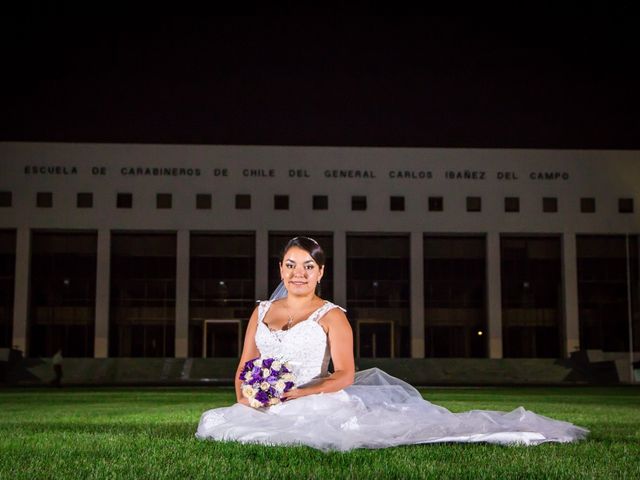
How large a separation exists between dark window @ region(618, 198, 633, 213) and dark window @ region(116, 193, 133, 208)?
3416cm

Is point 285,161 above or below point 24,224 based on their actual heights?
above

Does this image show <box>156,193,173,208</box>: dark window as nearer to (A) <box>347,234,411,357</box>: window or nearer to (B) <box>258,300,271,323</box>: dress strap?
(A) <box>347,234,411,357</box>: window

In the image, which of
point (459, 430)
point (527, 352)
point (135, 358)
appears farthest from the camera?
point (527, 352)

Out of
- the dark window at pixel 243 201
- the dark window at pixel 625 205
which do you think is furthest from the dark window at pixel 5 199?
the dark window at pixel 625 205

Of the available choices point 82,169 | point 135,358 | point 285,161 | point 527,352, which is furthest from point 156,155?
point 527,352

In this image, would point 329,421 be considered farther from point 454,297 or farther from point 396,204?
point 454,297

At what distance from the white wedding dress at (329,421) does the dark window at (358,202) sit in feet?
171

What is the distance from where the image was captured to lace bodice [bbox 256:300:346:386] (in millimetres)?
8516

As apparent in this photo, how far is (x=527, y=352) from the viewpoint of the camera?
61.1m

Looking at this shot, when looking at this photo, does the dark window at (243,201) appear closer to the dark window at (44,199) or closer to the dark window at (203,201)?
the dark window at (203,201)

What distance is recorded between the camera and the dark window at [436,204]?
202ft

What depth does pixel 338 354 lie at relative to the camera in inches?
337

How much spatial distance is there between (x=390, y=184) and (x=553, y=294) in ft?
45.5

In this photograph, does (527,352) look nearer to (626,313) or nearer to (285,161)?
(626,313)
